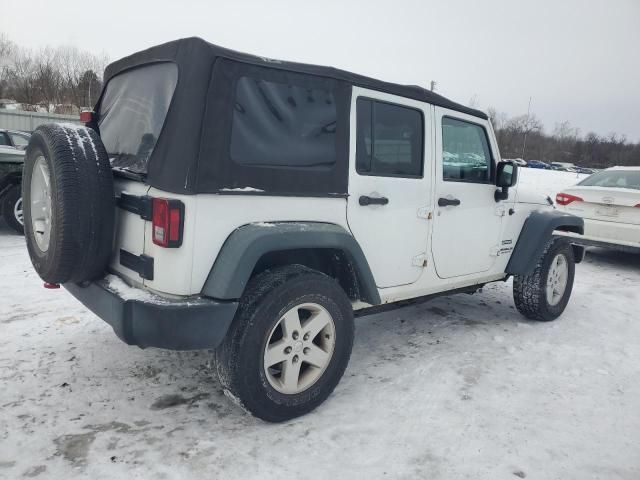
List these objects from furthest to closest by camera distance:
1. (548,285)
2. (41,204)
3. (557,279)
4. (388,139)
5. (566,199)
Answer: (566,199) → (557,279) → (548,285) → (388,139) → (41,204)

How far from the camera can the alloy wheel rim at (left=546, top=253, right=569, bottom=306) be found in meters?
4.67

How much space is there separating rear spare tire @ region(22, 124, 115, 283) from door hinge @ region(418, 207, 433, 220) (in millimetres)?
1984

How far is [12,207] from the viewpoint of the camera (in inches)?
273

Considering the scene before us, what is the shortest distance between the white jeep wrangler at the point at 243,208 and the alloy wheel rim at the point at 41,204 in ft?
0.06

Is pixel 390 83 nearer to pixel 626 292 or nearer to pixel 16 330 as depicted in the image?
pixel 16 330

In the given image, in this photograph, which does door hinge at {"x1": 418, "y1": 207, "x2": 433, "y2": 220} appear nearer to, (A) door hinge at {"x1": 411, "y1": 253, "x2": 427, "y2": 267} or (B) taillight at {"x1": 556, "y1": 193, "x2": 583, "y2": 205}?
(A) door hinge at {"x1": 411, "y1": 253, "x2": 427, "y2": 267}

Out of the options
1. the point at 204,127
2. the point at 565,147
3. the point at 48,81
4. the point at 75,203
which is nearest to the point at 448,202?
the point at 204,127

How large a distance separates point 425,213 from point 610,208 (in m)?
5.02

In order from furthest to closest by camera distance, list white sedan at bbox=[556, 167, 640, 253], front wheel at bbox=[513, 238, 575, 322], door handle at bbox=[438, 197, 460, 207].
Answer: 1. white sedan at bbox=[556, 167, 640, 253]
2. front wheel at bbox=[513, 238, 575, 322]
3. door handle at bbox=[438, 197, 460, 207]

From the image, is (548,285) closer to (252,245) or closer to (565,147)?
(252,245)

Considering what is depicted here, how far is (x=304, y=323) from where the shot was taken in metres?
2.74

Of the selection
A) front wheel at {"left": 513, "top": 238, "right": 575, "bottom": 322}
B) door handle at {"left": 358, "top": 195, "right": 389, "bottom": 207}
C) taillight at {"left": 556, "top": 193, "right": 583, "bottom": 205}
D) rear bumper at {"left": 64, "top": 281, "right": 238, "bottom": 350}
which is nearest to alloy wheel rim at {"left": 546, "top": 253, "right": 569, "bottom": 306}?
front wheel at {"left": 513, "top": 238, "right": 575, "bottom": 322}

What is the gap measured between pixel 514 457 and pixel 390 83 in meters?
2.34

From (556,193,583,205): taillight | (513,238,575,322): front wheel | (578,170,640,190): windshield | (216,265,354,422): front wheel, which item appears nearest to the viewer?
(216,265,354,422): front wheel
